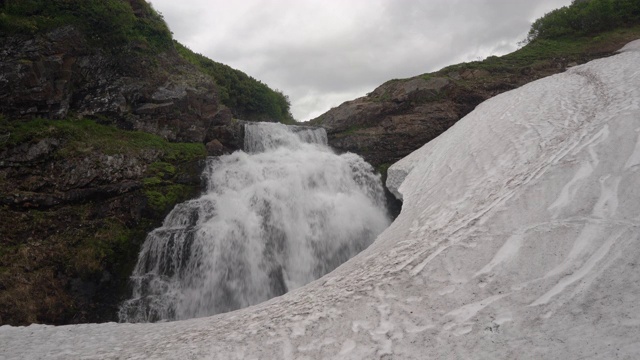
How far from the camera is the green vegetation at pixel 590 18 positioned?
18625mm

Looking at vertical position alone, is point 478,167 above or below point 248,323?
above

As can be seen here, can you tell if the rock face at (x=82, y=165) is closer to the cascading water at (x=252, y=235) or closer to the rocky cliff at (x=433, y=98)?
the cascading water at (x=252, y=235)

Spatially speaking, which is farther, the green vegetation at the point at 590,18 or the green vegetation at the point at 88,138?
the green vegetation at the point at 590,18

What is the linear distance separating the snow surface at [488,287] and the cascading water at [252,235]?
3579mm

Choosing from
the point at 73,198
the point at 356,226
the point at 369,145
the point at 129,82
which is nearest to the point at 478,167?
the point at 356,226

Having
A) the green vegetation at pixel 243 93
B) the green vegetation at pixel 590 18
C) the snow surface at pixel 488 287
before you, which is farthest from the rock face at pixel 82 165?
the green vegetation at pixel 590 18

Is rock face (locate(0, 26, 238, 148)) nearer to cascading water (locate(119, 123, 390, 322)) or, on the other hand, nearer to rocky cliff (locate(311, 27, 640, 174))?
cascading water (locate(119, 123, 390, 322))

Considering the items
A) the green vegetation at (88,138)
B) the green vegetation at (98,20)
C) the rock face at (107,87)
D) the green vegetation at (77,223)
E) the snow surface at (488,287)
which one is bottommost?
the snow surface at (488,287)

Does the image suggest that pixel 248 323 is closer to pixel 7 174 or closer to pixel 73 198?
pixel 73 198

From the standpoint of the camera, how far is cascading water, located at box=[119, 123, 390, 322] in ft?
30.3

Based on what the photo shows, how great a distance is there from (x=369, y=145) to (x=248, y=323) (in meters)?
13.5

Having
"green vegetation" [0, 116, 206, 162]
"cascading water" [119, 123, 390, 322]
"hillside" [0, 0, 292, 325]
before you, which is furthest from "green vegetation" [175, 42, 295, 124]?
"cascading water" [119, 123, 390, 322]

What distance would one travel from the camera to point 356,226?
11.7 meters

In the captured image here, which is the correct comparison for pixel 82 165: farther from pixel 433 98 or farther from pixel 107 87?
pixel 433 98
